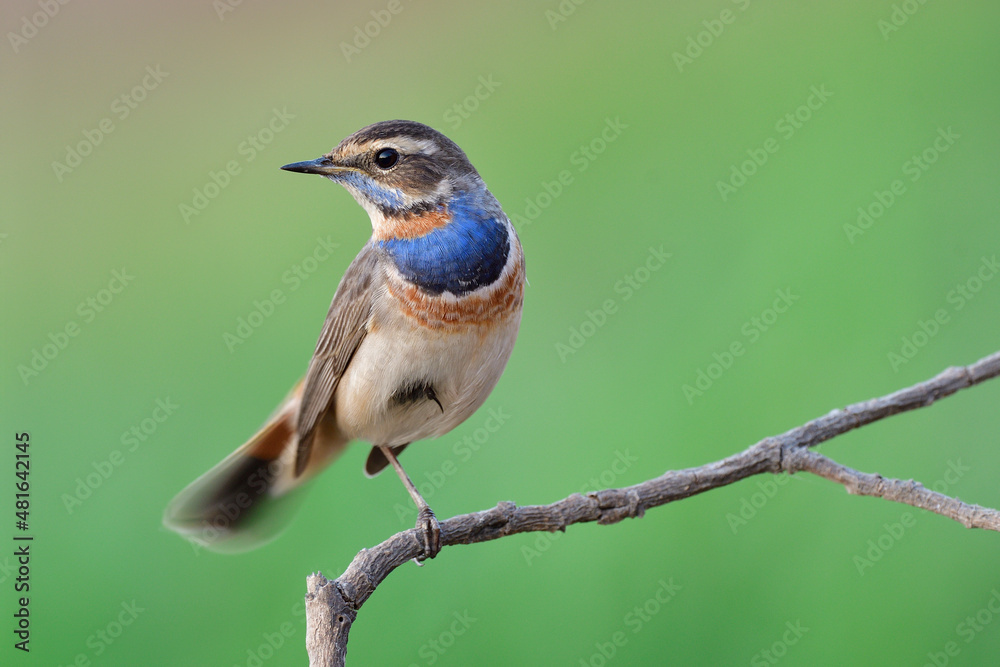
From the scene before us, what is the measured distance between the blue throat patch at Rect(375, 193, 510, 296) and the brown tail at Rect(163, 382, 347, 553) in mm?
619

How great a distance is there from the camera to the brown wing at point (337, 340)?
90.9 inches

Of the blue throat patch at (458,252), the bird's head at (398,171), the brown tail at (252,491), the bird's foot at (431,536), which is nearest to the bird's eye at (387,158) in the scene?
the bird's head at (398,171)

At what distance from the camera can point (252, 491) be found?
2.50 metres

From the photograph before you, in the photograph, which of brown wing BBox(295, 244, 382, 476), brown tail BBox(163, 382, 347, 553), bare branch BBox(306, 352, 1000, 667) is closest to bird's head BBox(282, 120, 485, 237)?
brown wing BBox(295, 244, 382, 476)

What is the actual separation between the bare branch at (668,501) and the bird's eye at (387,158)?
2.85 feet

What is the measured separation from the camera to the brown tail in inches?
93.6

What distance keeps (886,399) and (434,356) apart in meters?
1.23

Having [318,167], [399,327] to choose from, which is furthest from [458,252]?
[318,167]

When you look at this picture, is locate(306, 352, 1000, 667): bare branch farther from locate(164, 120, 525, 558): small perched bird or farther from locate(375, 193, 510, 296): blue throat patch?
locate(375, 193, 510, 296): blue throat patch

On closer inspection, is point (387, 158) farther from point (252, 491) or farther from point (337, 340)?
point (252, 491)

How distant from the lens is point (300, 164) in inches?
80.4

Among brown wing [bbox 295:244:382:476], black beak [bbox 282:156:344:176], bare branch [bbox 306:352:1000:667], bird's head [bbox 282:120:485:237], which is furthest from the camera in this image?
brown wing [bbox 295:244:382:476]

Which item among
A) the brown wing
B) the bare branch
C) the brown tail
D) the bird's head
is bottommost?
the bare branch

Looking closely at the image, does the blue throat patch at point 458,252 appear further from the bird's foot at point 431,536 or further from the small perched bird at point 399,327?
the bird's foot at point 431,536
